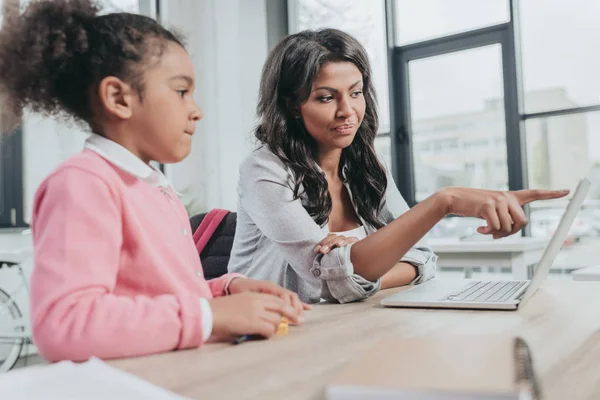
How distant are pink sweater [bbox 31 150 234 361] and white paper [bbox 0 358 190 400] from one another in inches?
2.7

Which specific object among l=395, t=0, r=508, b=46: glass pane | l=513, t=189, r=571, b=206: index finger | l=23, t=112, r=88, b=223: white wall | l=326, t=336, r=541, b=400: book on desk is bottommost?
l=326, t=336, r=541, b=400: book on desk

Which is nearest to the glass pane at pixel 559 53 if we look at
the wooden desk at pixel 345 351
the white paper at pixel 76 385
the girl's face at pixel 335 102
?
the girl's face at pixel 335 102

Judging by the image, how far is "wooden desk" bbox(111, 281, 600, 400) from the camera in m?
0.53

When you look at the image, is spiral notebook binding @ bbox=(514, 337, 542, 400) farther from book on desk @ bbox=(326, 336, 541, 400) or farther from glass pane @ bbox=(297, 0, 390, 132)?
glass pane @ bbox=(297, 0, 390, 132)

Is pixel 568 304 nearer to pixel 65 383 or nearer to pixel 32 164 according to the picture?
pixel 65 383

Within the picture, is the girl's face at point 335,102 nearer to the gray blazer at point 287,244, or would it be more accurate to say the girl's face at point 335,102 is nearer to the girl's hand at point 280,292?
the gray blazer at point 287,244

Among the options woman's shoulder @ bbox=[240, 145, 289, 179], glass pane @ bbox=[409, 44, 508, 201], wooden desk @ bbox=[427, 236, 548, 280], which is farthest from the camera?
glass pane @ bbox=[409, 44, 508, 201]

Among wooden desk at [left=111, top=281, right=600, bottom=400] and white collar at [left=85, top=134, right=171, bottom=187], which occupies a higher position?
white collar at [left=85, top=134, right=171, bottom=187]

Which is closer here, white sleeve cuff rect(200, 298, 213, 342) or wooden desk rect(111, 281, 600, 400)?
wooden desk rect(111, 281, 600, 400)

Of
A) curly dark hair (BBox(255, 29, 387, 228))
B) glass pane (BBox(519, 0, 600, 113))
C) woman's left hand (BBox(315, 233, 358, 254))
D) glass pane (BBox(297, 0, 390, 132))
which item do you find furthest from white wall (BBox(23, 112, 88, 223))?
glass pane (BBox(519, 0, 600, 113))

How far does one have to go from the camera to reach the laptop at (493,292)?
841 millimetres

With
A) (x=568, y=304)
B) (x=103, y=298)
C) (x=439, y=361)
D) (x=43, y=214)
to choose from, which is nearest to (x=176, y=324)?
(x=103, y=298)

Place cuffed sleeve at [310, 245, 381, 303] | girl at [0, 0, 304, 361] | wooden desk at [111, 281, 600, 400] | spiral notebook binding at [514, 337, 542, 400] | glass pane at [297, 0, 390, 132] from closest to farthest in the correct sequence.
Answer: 1. spiral notebook binding at [514, 337, 542, 400]
2. wooden desk at [111, 281, 600, 400]
3. girl at [0, 0, 304, 361]
4. cuffed sleeve at [310, 245, 381, 303]
5. glass pane at [297, 0, 390, 132]

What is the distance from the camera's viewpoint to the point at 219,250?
1.69 metres
